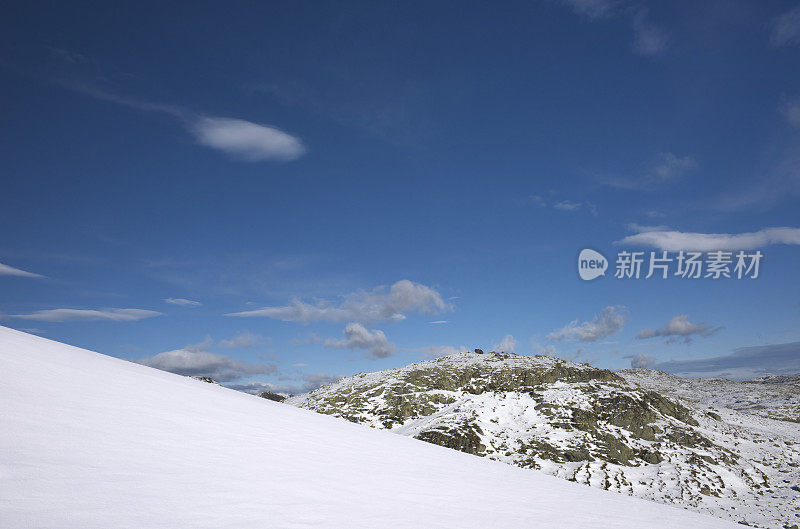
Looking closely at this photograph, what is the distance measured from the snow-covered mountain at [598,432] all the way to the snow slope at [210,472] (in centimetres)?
2268

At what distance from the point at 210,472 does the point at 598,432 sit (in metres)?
36.8

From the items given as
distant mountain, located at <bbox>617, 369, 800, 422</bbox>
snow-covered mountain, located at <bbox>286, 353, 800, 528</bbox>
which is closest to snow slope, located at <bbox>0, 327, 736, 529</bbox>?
snow-covered mountain, located at <bbox>286, 353, 800, 528</bbox>

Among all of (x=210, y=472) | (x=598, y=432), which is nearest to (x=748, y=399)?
(x=598, y=432)

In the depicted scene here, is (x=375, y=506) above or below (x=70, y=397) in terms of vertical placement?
below

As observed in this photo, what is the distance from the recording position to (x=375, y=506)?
17.0ft

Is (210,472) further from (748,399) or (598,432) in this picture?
(748,399)

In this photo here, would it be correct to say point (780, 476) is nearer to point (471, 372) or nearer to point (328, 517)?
point (471, 372)

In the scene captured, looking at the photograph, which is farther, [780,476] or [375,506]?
[780,476]

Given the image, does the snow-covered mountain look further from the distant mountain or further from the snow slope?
the snow slope

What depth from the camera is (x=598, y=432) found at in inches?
1375

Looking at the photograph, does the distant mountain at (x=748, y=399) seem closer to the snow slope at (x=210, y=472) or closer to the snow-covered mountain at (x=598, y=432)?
the snow-covered mountain at (x=598, y=432)

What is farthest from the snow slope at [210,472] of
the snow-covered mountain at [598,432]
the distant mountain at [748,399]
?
the distant mountain at [748,399]

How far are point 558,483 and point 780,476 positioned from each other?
33623 mm

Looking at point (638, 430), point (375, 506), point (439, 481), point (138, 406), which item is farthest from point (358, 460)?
point (638, 430)
